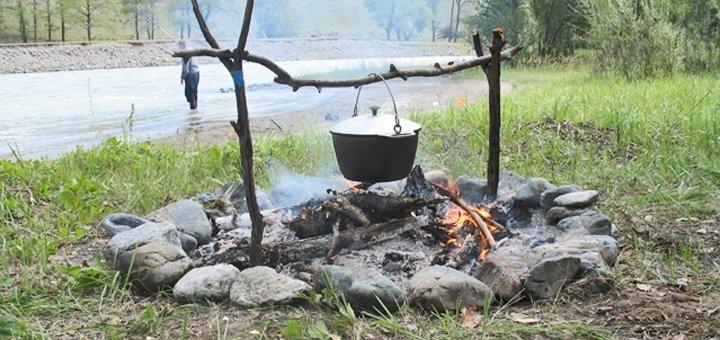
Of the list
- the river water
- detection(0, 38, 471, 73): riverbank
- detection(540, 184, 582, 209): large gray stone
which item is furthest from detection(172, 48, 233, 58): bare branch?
detection(0, 38, 471, 73): riverbank

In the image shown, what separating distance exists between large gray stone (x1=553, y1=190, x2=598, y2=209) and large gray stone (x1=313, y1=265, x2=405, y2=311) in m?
1.17

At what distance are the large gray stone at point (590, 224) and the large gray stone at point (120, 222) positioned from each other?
1.79 metres

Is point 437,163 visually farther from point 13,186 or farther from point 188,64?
point 188,64

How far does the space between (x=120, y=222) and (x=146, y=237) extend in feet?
1.69

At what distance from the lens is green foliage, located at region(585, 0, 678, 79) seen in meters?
8.70

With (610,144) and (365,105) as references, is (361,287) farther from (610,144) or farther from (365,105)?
(365,105)

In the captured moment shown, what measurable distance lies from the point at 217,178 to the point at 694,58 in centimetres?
853

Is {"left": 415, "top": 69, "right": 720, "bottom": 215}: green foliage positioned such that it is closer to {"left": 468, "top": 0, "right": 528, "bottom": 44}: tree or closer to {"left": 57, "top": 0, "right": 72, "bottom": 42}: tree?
{"left": 468, "top": 0, "right": 528, "bottom": 44}: tree

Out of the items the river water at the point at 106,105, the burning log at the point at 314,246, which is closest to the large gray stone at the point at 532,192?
the burning log at the point at 314,246

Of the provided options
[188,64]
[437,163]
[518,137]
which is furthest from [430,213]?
[188,64]

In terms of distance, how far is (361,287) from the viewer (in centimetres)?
202

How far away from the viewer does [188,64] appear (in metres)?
9.89

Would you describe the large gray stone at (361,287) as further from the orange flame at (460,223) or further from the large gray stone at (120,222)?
the large gray stone at (120,222)

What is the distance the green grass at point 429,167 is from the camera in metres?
1.96
